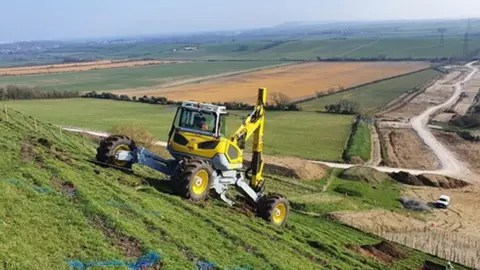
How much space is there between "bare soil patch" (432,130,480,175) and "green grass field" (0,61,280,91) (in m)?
85.6

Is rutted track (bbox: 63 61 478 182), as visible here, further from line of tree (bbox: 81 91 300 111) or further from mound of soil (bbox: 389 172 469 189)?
line of tree (bbox: 81 91 300 111)

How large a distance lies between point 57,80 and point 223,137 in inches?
5611

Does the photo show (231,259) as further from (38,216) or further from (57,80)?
(57,80)

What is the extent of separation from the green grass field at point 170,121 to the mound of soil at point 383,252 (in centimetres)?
3060

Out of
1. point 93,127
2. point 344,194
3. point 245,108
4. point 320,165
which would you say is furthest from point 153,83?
point 344,194

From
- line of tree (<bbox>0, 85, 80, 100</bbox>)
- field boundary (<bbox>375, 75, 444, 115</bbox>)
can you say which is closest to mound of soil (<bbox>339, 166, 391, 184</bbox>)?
field boundary (<bbox>375, 75, 444, 115</bbox>)

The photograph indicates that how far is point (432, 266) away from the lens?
2198 centimetres

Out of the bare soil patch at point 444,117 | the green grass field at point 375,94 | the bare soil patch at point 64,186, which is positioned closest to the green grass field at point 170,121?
the green grass field at point 375,94

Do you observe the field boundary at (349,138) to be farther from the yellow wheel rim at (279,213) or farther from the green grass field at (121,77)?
the green grass field at (121,77)

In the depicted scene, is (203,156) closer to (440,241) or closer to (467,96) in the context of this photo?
(440,241)

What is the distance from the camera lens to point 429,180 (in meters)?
46.2

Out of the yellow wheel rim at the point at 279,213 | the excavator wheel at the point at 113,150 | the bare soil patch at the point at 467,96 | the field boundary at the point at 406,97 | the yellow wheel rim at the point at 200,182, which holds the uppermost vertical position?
the excavator wheel at the point at 113,150

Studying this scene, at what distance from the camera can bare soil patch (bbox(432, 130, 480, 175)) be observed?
5654cm

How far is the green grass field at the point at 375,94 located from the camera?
96562 millimetres
